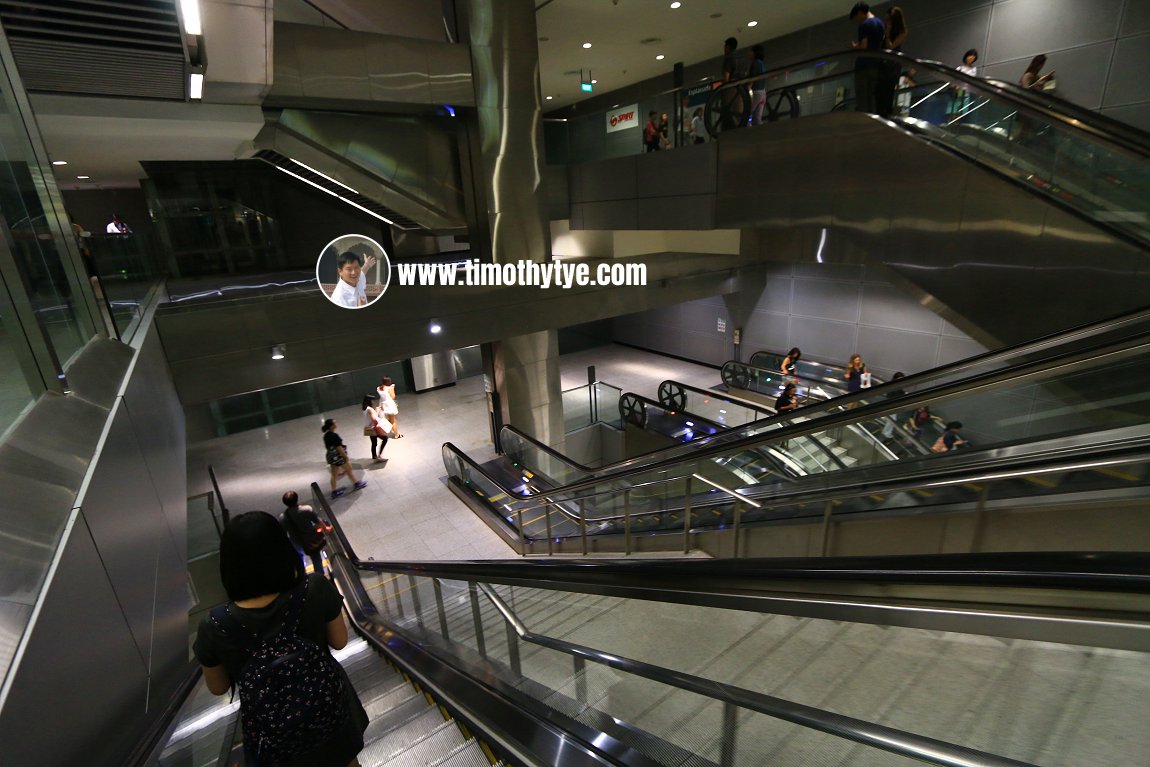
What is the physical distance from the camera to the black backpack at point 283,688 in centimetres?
154

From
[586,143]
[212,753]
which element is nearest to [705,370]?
[586,143]

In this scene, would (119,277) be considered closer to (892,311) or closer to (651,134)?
(651,134)

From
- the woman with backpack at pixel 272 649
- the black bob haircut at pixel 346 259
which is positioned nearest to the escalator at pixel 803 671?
the woman with backpack at pixel 272 649

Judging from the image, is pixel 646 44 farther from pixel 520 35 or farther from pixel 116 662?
pixel 116 662

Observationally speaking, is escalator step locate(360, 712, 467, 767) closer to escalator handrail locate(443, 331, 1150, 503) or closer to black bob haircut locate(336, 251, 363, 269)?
escalator handrail locate(443, 331, 1150, 503)

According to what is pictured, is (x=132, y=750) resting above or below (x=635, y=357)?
above

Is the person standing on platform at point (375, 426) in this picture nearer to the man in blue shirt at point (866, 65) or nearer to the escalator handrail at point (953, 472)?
the escalator handrail at point (953, 472)

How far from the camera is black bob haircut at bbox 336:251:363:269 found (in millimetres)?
8522

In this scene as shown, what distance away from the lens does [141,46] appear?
16.3 ft

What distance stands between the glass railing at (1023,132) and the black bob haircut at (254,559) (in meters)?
5.88

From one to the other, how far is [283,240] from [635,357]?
10907 millimetres

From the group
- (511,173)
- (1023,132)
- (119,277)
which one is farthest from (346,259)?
(1023,132)

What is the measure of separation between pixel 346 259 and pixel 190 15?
427cm

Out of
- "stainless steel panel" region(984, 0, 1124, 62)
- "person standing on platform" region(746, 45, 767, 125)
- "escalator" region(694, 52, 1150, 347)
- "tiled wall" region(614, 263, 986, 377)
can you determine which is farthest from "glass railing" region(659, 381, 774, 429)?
"stainless steel panel" region(984, 0, 1124, 62)
